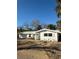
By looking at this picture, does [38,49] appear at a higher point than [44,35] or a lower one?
lower

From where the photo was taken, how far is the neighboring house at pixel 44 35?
2744mm

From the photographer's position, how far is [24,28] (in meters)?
2.76

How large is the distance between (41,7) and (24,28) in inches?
17.9

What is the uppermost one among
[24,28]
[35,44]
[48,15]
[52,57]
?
[48,15]

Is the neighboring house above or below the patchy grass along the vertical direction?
above

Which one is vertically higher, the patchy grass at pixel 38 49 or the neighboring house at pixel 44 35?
the neighboring house at pixel 44 35

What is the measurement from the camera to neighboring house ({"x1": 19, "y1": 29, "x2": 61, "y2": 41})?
9.00 ft

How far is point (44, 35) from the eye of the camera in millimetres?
2754

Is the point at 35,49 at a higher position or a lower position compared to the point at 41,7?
lower
